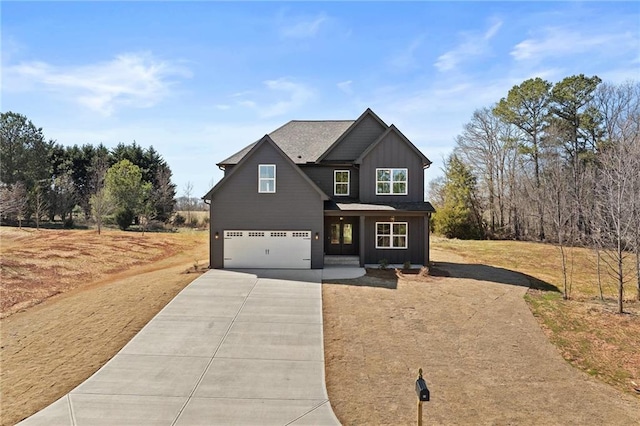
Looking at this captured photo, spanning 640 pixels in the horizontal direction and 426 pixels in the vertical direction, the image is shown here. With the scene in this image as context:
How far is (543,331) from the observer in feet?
41.4

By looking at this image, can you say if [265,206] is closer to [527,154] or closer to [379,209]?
[379,209]

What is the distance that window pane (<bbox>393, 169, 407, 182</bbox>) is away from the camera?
2192 centimetres

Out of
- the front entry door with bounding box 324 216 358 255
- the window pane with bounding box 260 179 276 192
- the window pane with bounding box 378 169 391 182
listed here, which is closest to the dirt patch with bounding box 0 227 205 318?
the window pane with bounding box 260 179 276 192

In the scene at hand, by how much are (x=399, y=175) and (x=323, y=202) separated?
4.79 metres

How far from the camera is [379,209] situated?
20.5 meters

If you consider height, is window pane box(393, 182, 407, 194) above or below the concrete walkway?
above

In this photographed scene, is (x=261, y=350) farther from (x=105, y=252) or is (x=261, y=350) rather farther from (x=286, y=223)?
(x=105, y=252)

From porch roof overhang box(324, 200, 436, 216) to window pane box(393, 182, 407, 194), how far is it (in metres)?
Answer: 0.87

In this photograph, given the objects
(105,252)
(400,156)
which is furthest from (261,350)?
(105,252)

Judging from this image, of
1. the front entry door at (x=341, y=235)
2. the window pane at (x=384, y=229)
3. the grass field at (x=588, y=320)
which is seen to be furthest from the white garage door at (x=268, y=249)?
the grass field at (x=588, y=320)

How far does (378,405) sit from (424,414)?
952mm

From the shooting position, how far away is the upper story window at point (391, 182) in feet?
72.0

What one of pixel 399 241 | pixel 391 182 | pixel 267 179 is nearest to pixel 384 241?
pixel 399 241

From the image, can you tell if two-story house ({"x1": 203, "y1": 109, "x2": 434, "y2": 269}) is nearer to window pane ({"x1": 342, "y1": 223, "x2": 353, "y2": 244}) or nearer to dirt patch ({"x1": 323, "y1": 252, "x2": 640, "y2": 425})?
window pane ({"x1": 342, "y1": 223, "x2": 353, "y2": 244})
